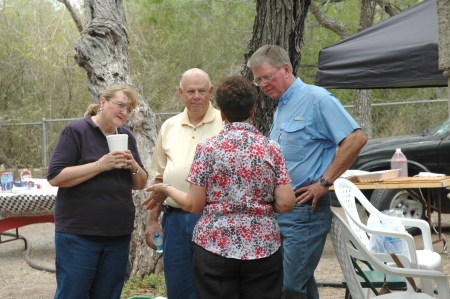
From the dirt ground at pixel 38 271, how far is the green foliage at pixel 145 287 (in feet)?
2.92

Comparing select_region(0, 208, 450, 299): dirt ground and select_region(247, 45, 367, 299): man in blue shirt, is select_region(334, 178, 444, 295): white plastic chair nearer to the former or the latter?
select_region(247, 45, 367, 299): man in blue shirt

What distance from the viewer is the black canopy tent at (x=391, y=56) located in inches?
218

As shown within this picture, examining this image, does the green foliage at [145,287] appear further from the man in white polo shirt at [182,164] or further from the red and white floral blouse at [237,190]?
the red and white floral blouse at [237,190]

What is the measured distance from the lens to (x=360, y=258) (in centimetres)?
337

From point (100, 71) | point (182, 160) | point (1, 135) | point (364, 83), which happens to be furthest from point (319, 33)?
point (182, 160)

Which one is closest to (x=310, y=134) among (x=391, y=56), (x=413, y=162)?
(x=391, y=56)

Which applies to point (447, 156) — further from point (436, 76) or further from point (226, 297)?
point (226, 297)

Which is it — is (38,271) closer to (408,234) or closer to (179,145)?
(179,145)

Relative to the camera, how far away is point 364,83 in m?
6.14

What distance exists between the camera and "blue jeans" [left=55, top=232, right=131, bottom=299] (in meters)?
3.08

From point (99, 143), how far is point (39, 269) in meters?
4.30

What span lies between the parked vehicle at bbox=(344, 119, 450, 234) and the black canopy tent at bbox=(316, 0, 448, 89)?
1.57 m

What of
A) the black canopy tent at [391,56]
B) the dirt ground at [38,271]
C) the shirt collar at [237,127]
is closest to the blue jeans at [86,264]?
the shirt collar at [237,127]

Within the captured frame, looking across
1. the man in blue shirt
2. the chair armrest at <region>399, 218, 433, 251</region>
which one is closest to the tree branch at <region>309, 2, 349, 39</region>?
the chair armrest at <region>399, 218, 433, 251</region>
